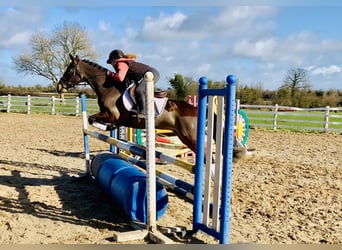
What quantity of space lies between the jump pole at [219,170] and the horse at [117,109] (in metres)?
1.35

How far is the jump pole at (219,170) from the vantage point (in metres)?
3.01

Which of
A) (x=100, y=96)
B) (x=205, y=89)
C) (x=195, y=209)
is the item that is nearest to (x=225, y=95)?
(x=205, y=89)

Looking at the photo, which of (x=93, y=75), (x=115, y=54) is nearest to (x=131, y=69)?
(x=115, y=54)

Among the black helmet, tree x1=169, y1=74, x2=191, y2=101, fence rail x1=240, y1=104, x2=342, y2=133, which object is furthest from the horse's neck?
fence rail x1=240, y1=104, x2=342, y2=133

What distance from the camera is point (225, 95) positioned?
10.2ft

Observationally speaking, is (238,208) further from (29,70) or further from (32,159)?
(29,70)

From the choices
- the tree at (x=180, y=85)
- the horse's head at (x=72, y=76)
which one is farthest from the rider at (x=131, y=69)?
the tree at (x=180, y=85)

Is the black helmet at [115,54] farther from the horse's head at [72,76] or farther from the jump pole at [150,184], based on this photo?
the jump pole at [150,184]

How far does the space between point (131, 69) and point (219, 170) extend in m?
2.24

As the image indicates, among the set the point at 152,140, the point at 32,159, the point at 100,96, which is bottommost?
the point at 32,159

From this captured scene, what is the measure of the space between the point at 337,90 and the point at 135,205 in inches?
830

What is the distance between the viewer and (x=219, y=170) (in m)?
3.21

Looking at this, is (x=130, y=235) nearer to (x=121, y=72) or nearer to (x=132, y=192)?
(x=132, y=192)

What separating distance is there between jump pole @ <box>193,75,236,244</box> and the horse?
1355 millimetres
